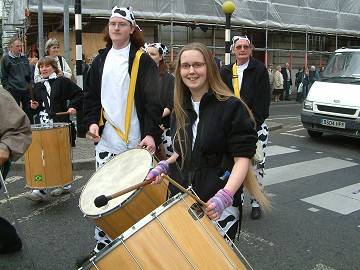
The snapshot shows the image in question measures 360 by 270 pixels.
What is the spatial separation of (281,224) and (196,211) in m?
3.01

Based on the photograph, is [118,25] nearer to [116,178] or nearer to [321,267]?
[116,178]

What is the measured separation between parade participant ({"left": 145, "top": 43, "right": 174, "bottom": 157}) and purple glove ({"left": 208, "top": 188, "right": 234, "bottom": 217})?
6.96 feet

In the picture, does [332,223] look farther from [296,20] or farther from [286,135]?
[296,20]

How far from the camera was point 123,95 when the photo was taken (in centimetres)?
361

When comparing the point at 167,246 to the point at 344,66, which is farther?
the point at 344,66

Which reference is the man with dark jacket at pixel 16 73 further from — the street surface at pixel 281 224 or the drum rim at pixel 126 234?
the drum rim at pixel 126 234

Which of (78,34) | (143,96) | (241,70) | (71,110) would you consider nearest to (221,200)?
(143,96)

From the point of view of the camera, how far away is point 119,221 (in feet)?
8.48

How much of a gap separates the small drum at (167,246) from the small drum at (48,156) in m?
3.26

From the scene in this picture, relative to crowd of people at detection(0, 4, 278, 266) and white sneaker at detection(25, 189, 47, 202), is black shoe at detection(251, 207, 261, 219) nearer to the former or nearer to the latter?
crowd of people at detection(0, 4, 278, 266)

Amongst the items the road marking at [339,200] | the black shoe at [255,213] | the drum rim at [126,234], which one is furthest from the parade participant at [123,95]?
the road marking at [339,200]

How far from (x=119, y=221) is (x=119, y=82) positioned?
1329mm

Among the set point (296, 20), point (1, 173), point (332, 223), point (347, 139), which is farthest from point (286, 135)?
point (296, 20)

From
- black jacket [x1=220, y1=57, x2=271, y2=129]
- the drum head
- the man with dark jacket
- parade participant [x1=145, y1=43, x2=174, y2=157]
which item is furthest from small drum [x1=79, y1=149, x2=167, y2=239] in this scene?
the man with dark jacket
